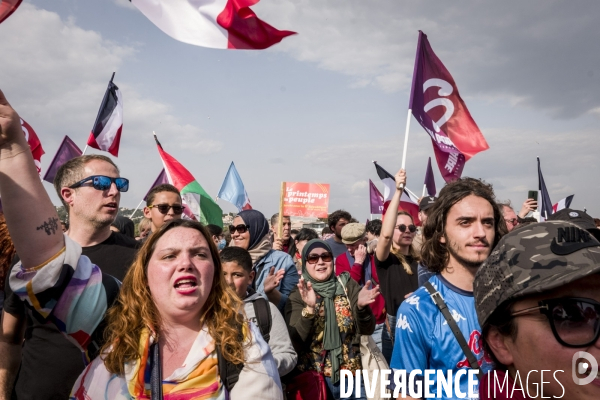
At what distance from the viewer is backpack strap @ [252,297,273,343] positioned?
3.10 metres

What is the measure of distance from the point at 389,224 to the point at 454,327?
2.26m

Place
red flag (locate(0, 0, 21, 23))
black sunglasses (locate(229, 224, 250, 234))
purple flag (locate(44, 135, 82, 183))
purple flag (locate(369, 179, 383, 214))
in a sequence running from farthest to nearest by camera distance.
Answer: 1. purple flag (locate(369, 179, 383, 214))
2. purple flag (locate(44, 135, 82, 183))
3. black sunglasses (locate(229, 224, 250, 234))
4. red flag (locate(0, 0, 21, 23))

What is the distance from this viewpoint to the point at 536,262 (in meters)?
1.35

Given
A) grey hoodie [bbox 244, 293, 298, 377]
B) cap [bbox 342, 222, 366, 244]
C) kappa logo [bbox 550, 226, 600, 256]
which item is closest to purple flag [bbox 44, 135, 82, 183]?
cap [bbox 342, 222, 366, 244]

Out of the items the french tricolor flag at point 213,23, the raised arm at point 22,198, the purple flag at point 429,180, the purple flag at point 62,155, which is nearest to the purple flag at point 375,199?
the purple flag at point 429,180

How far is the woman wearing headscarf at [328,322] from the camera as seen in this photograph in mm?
3684

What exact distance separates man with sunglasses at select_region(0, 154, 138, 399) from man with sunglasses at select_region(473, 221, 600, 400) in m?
1.48

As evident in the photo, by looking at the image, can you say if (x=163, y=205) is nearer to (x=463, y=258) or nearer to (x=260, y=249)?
(x=260, y=249)

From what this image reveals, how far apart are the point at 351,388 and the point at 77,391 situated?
7.45 feet

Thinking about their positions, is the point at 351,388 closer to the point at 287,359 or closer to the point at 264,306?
the point at 287,359

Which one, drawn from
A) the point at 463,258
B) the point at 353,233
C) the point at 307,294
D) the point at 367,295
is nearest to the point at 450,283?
the point at 463,258

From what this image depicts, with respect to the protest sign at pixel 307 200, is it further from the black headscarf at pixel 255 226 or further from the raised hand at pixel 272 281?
the raised hand at pixel 272 281

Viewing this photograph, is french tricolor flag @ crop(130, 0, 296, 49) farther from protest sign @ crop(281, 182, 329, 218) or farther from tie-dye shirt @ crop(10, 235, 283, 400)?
protest sign @ crop(281, 182, 329, 218)

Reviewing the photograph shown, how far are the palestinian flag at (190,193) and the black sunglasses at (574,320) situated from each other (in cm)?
725
